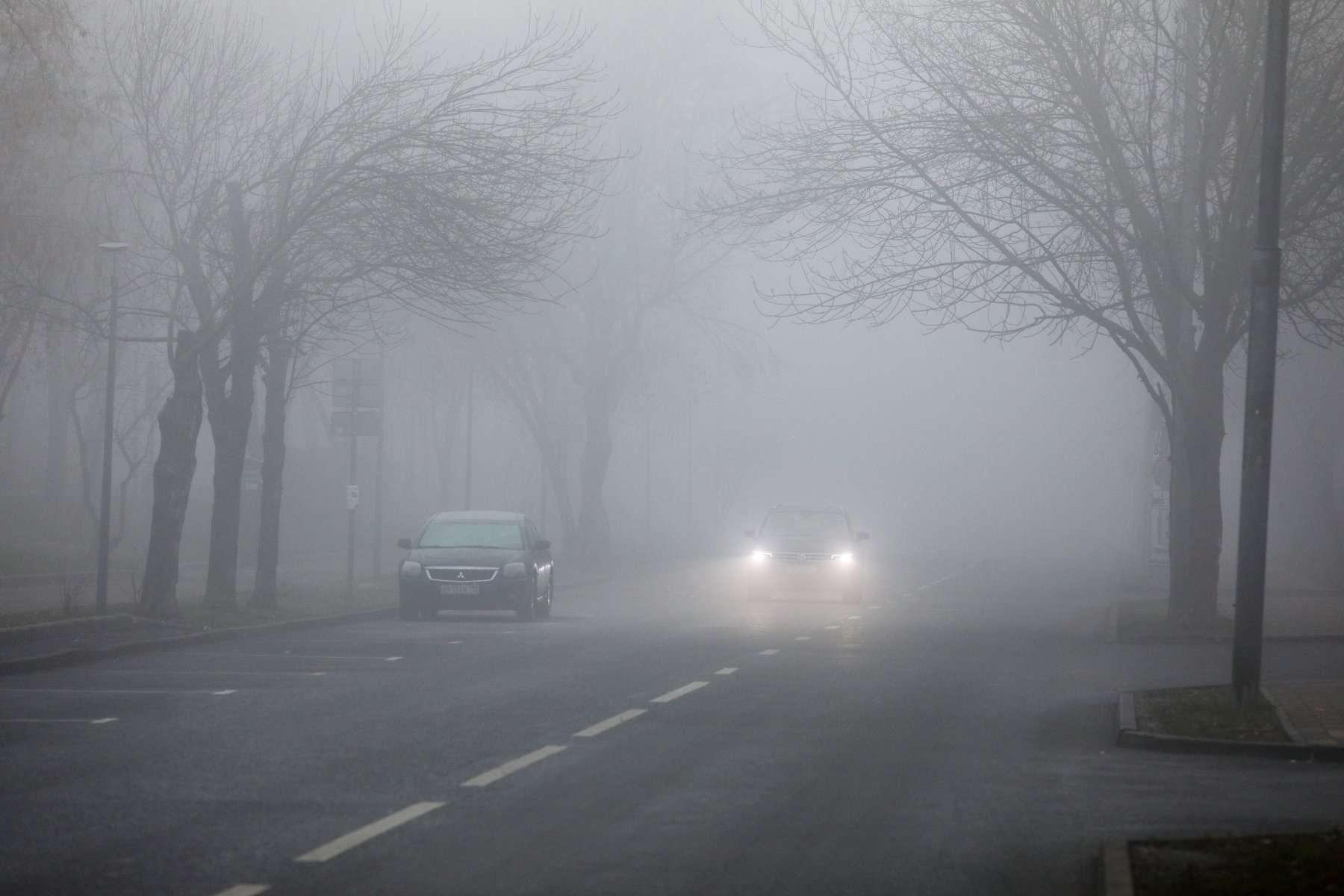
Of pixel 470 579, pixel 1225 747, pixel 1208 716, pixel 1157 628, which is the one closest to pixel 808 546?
pixel 470 579

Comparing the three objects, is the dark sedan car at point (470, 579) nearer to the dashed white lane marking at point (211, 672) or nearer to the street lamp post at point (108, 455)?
the street lamp post at point (108, 455)

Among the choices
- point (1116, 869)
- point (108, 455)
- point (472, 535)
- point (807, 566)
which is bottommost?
point (1116, 869)

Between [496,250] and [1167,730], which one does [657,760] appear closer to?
[1167,730]

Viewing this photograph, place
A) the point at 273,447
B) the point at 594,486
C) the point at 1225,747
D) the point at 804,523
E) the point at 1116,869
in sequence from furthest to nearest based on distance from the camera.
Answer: the point at 594,486
the point at 804,523
the point at 273,447
the point at 1225,747
the point at 1116,869

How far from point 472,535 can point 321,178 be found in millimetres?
7192

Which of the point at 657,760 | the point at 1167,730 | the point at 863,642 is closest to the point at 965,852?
the point at 657,760

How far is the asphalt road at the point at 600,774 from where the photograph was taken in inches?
292

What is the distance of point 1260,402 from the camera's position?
42.7 feet

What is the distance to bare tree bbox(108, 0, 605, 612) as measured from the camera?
872 inches

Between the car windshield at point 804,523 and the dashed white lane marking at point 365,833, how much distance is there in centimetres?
2475

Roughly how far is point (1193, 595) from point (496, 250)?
1111 cm

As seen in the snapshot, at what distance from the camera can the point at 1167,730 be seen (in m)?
Result: 12.3

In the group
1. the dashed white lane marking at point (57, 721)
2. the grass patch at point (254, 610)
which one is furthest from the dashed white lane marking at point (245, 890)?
the grass patch at point (254, 610)

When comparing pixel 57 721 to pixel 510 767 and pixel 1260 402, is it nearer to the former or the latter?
pixel 510 767
